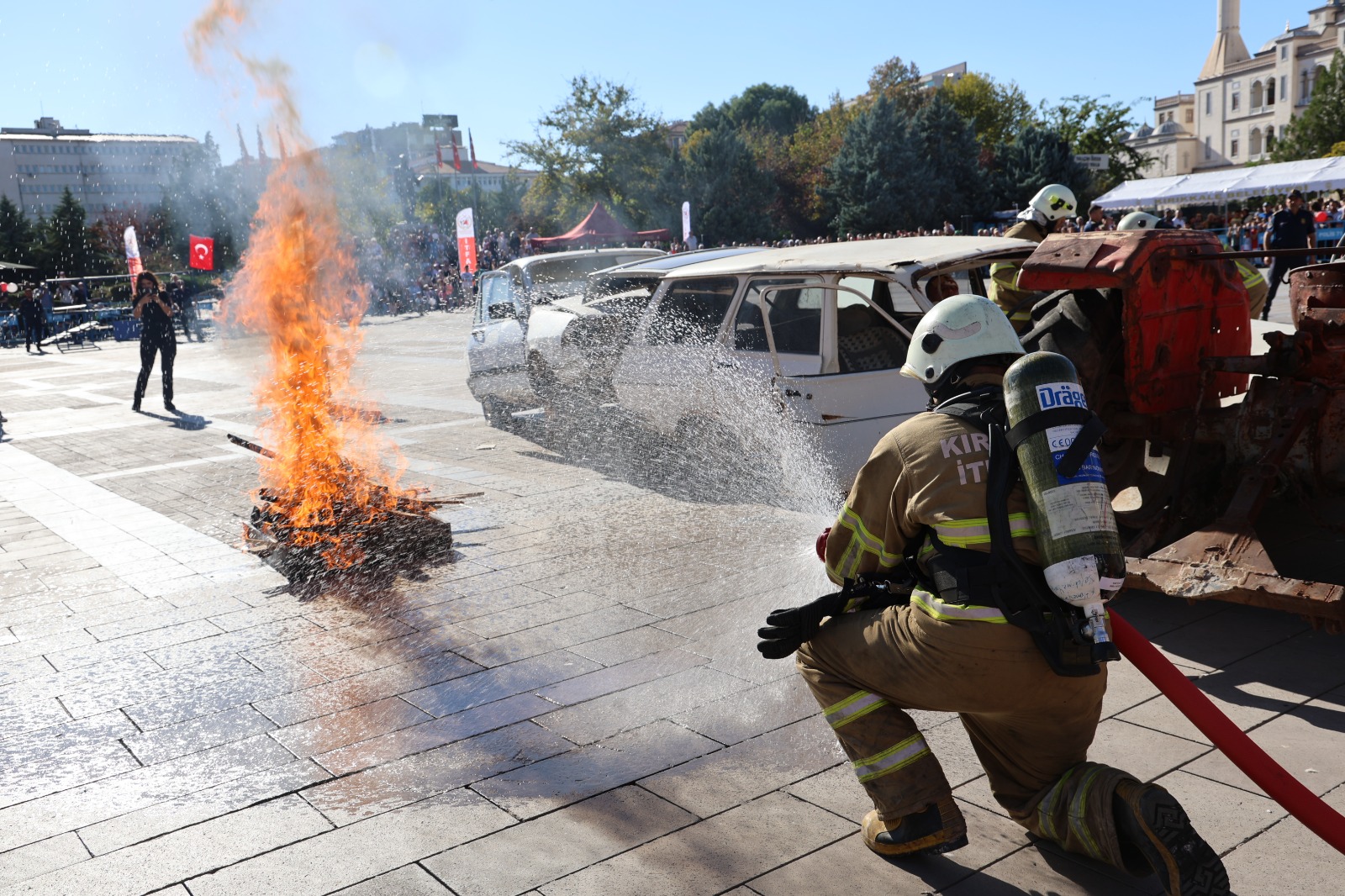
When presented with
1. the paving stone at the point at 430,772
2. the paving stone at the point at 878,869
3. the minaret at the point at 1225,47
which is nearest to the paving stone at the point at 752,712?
the paving stone at the point at 430,772

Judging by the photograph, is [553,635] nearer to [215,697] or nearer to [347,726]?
A: [347,726]

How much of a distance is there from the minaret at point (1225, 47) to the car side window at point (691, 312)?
10936 cm

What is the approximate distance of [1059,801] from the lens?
9.62 feet

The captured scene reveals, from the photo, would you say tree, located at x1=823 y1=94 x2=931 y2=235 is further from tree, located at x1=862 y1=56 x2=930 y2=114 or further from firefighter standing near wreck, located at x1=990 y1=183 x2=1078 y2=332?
firefighter standing near wreck, located at x1=990 y1=183 x2=1078 y2=332

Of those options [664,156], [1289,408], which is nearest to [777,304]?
[1289,408]

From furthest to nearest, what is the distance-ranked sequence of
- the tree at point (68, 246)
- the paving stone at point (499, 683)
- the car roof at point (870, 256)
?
1. the tree at point (68, 246)
2. the car roof at point (870, 256)
3. the paving stone at point (499, 683)

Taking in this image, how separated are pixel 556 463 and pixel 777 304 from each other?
2.87 metres

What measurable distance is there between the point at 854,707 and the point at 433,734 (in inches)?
79.3

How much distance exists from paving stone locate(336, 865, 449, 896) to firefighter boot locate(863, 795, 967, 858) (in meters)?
1.34

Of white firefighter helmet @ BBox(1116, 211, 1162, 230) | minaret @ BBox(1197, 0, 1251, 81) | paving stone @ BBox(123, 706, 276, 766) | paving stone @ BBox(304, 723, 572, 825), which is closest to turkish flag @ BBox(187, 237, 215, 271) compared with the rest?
white firefighter helmet @ BBox(1116, 211, 1162, 230)

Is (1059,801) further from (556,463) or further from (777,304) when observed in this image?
(556,463)

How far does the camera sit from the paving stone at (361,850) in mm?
3238

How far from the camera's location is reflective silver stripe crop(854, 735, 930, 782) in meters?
2.98

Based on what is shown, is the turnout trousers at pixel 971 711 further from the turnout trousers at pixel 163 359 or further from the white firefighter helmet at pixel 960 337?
the turnout trousers at pixel 163 359
